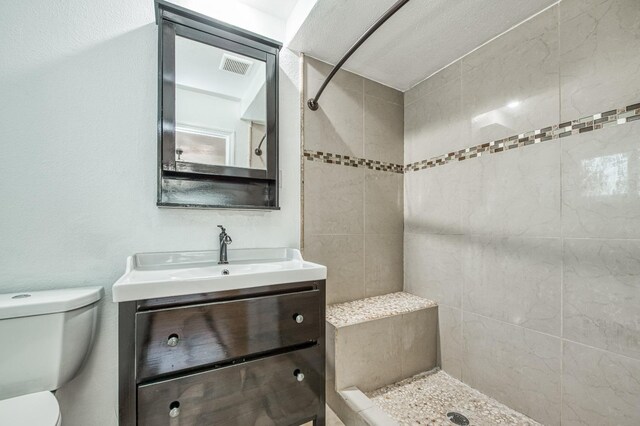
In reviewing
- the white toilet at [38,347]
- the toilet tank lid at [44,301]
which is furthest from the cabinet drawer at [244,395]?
the toilet tank lid at [44,301]

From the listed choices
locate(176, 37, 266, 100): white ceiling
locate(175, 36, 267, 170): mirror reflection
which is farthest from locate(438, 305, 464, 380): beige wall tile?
locate(176, 37, 266, 100): white ceiling

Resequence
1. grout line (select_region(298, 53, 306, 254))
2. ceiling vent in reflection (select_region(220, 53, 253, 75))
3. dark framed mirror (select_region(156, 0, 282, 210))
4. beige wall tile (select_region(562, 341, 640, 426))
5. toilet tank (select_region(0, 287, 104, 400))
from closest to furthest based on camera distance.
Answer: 1. toilet tank (select_region(0, 287, 104, 400))
2. beige wall tile (select_region(562, 341, 640, 426))
3. dark framed mirror (select_region(156, 0, 282, 210))
4. ceiling vent in reflection (select_region(220, 53, 253, 75))
5. grout line (select_region(298, 53, 306, 254))

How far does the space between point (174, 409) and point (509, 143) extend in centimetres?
192

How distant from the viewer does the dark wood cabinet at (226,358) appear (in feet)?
2.75

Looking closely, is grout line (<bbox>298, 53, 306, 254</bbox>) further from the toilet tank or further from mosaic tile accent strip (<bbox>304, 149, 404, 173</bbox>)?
the toilet tank

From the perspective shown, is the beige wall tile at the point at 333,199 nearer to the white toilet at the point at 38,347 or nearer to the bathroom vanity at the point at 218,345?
the bathroom vanity at the point at 218,345

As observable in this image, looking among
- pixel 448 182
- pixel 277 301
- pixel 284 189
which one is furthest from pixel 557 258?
pixel 284 189

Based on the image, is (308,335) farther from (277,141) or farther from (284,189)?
(277,141)

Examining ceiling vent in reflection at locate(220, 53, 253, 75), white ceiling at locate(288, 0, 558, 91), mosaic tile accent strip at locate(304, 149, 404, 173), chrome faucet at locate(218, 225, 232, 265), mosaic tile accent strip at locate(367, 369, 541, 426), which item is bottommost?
mosaic tile accent strip at locate(367, 369, 541, 426)

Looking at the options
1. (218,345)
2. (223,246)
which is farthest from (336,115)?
(218,345)

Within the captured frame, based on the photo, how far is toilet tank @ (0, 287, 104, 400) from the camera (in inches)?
32.9

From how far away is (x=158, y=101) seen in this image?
1213mm

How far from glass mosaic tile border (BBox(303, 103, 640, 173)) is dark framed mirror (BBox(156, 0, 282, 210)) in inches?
13.5

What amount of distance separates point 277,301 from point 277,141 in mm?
886
